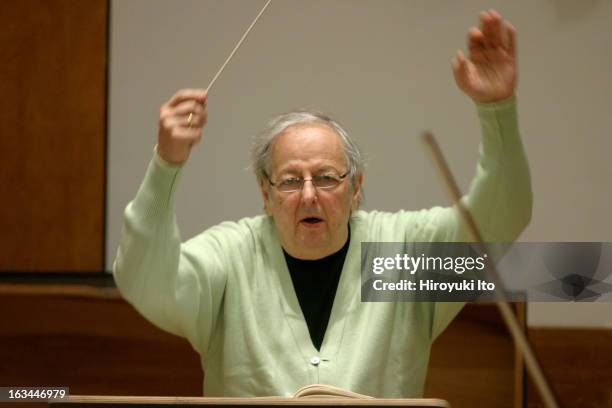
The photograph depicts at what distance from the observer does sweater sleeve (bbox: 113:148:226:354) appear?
4.41 feet

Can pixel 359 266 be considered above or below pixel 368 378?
above

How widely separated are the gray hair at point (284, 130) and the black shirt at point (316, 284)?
133 millimetres

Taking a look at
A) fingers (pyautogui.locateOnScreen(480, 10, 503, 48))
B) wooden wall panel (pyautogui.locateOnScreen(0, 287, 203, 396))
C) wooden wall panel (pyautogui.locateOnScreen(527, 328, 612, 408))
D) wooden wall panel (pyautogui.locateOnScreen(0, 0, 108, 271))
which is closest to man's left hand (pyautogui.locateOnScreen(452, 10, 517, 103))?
fingers (pyautogui.locateOnScreen(480, 10, 503, 48))

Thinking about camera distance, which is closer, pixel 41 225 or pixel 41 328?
pixel 41 328

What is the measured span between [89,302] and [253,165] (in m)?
0.77

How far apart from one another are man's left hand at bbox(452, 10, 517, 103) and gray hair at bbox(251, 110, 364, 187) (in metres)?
0.26

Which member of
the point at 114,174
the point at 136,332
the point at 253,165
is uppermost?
the point at 114,174

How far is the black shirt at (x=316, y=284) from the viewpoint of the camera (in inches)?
58.9

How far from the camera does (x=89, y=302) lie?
2168mm

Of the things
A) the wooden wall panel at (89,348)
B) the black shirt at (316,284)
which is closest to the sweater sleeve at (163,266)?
the black shirt at (316,284)

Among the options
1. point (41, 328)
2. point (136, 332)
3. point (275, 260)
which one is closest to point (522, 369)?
point (275, 260)

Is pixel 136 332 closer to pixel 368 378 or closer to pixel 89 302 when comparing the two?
pixel 89 302

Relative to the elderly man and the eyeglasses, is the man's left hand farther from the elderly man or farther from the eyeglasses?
the eyeglasses

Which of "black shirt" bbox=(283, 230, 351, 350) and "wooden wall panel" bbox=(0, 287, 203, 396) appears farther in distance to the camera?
"wooden wall panel" bbox=(0, 287, 203, 396)
